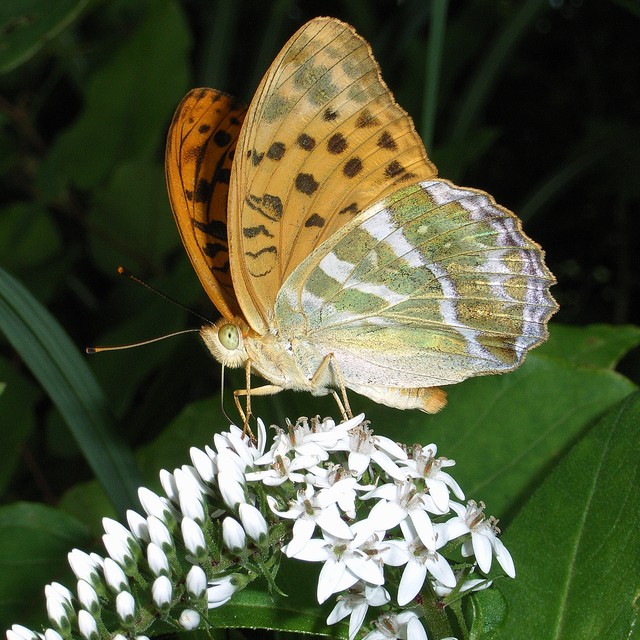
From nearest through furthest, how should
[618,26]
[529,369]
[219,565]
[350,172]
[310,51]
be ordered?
[219,565], [310,51], [350,172], [529,369], [618,26]

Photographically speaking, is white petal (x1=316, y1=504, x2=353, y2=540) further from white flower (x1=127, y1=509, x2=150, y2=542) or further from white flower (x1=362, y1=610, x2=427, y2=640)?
white flower (x1=127, y1=509, x2=150, y2=542)

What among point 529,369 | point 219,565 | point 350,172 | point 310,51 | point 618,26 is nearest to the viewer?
point 219,565

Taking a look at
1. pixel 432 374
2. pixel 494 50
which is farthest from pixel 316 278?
pixel 494 50

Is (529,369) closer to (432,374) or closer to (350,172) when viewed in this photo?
(432,374)

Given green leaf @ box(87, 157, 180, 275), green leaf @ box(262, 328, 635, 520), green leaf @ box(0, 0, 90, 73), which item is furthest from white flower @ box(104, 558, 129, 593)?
green leaf @ box(87, 157, 180, 275)

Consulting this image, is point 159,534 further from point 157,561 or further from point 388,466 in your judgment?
point 388,466

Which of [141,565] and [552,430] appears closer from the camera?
[141,565]
